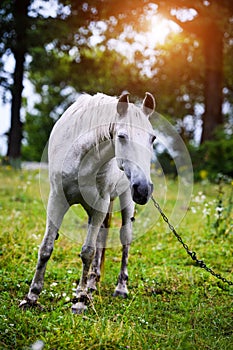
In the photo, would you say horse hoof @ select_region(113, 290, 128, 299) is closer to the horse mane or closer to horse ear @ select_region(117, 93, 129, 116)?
the horse mane

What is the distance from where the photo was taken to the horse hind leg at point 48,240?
11.0 ft

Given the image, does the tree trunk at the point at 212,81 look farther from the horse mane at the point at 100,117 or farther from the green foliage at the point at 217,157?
the horse mane at the point at 100,117

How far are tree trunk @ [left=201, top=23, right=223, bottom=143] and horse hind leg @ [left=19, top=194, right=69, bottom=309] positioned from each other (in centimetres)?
1060

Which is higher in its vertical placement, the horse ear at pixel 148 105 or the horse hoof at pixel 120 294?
the horse ear at pixel 148 105

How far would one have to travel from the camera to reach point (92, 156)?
10.6ft

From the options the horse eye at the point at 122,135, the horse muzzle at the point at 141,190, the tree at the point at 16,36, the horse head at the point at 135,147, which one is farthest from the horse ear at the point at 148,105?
the tree at the point at 16,36

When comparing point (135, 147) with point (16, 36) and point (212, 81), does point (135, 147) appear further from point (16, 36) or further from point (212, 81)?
point (212, 81)

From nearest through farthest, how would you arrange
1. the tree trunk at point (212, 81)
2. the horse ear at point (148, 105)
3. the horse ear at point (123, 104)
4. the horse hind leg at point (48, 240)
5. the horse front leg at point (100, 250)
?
the horse ear at point (123, 104), the horse ear at point (148, 105), the horse hind leg at point (48, 240), the horse front leg at point (100, 250), the tree trunk at point (212, 81)

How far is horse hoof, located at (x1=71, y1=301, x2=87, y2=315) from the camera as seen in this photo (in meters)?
3.34

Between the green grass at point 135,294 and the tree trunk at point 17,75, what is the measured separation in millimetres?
7259

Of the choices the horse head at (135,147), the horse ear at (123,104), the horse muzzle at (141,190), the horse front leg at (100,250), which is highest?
the horse ear at (123,104)

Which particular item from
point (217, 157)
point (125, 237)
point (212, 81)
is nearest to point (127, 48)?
point (212, 81)

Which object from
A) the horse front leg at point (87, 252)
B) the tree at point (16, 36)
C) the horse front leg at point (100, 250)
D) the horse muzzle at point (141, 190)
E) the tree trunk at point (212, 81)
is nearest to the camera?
the horse muzzle at point (141, 190)

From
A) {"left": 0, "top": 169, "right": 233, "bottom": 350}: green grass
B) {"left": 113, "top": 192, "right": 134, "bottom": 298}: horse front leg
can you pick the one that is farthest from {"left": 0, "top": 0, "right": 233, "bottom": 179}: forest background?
{"left": 113, "top": 192, "right": 134, "bottom": 298}: horse front leg
